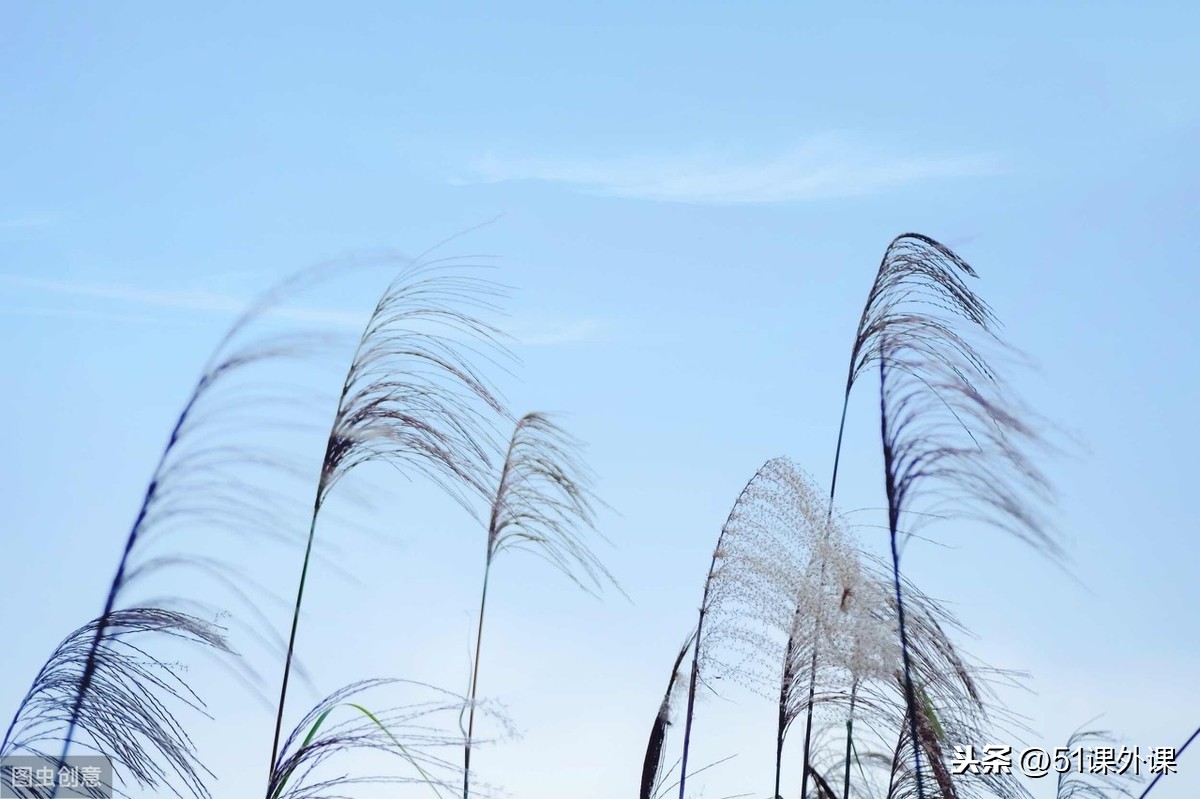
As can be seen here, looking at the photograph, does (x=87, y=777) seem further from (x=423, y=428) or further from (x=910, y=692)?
(x=910, y=692)

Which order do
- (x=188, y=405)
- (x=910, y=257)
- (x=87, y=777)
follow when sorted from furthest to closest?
(x=910, y=257), (x=188, y=405), (x=87, y=777)

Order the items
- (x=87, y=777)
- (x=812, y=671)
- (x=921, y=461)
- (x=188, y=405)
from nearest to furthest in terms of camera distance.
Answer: (x=87, y=777) < (x=188, y=405) < (x=921, y=461) < (x=812, y=671)

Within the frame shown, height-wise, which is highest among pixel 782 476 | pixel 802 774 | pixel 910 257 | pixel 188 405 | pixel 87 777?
pixel 910 257

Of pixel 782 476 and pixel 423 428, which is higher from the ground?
pixel 782 476

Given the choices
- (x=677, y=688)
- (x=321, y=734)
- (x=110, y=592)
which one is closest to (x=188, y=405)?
(x=110, y=592)

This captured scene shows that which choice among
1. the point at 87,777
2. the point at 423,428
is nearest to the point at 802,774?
the point at 423,428

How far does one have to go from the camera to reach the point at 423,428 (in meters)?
2.97

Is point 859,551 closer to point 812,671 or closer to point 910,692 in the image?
point 812,671

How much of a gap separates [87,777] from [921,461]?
1996 millimetres

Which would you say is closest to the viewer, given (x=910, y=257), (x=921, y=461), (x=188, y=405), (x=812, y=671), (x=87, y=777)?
(x=87, y=777)

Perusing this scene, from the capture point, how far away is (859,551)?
335 cm

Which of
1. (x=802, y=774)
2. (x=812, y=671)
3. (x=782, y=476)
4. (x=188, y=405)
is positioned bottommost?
(x=802, y=774)

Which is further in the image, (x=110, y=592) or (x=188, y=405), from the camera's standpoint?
(x=188, y=405)

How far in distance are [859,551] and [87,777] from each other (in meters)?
1.96
